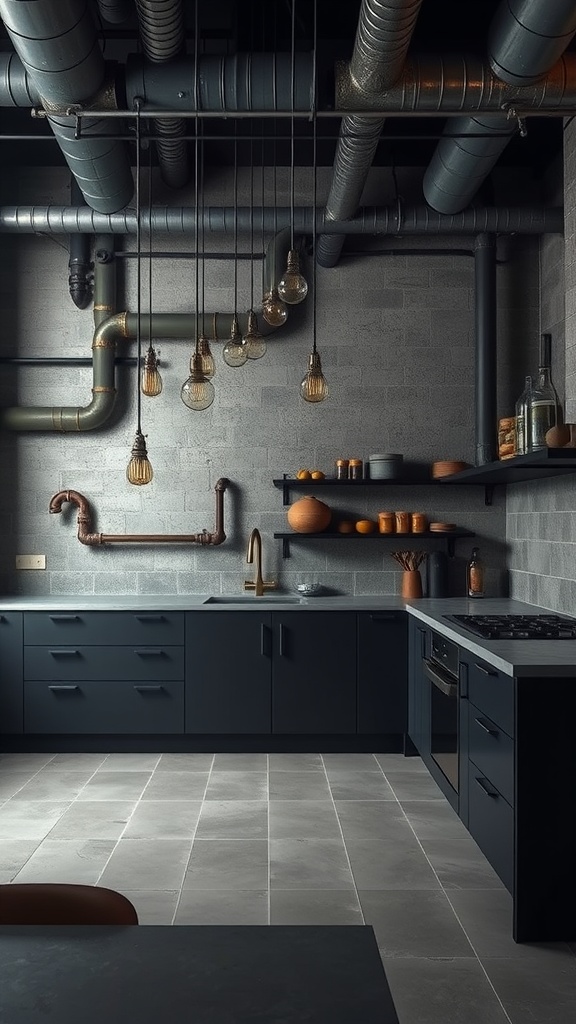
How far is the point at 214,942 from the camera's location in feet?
3.83

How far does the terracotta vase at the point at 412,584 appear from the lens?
5.34m

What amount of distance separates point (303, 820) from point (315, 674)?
1.17 m

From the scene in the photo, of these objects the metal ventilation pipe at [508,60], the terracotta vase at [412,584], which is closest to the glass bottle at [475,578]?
the terracotta vase at [412,584]

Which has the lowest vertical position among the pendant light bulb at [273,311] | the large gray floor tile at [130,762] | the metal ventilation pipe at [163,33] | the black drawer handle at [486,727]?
the large gray floor tile at [130,762]

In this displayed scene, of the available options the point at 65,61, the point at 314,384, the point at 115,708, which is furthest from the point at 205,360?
the point at 115,708

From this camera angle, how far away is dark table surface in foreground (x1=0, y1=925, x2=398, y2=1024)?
0.98 metres

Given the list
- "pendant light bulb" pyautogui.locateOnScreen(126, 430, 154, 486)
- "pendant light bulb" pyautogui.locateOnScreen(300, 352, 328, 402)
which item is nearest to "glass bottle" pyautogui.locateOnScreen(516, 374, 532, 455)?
"pendant light bulb" pyautogui.locateOnScreen(300, 352, 328, 402)

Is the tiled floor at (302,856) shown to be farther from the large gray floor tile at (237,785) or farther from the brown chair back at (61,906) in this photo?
the brown chair back at (61,906)

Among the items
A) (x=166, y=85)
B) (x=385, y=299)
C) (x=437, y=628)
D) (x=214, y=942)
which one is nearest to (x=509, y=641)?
(x=437, y=628)

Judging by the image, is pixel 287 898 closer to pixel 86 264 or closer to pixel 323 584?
pixel 323 584

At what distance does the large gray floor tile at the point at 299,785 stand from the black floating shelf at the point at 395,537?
1.40m

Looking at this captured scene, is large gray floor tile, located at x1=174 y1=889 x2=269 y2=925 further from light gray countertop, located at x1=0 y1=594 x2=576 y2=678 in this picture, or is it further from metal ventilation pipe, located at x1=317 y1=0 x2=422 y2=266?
metal ventilation pipe, located at x1=317 y1=0 x2=422 y2=266

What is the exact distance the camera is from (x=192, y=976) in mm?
1066

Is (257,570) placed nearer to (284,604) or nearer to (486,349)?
(284,604)
